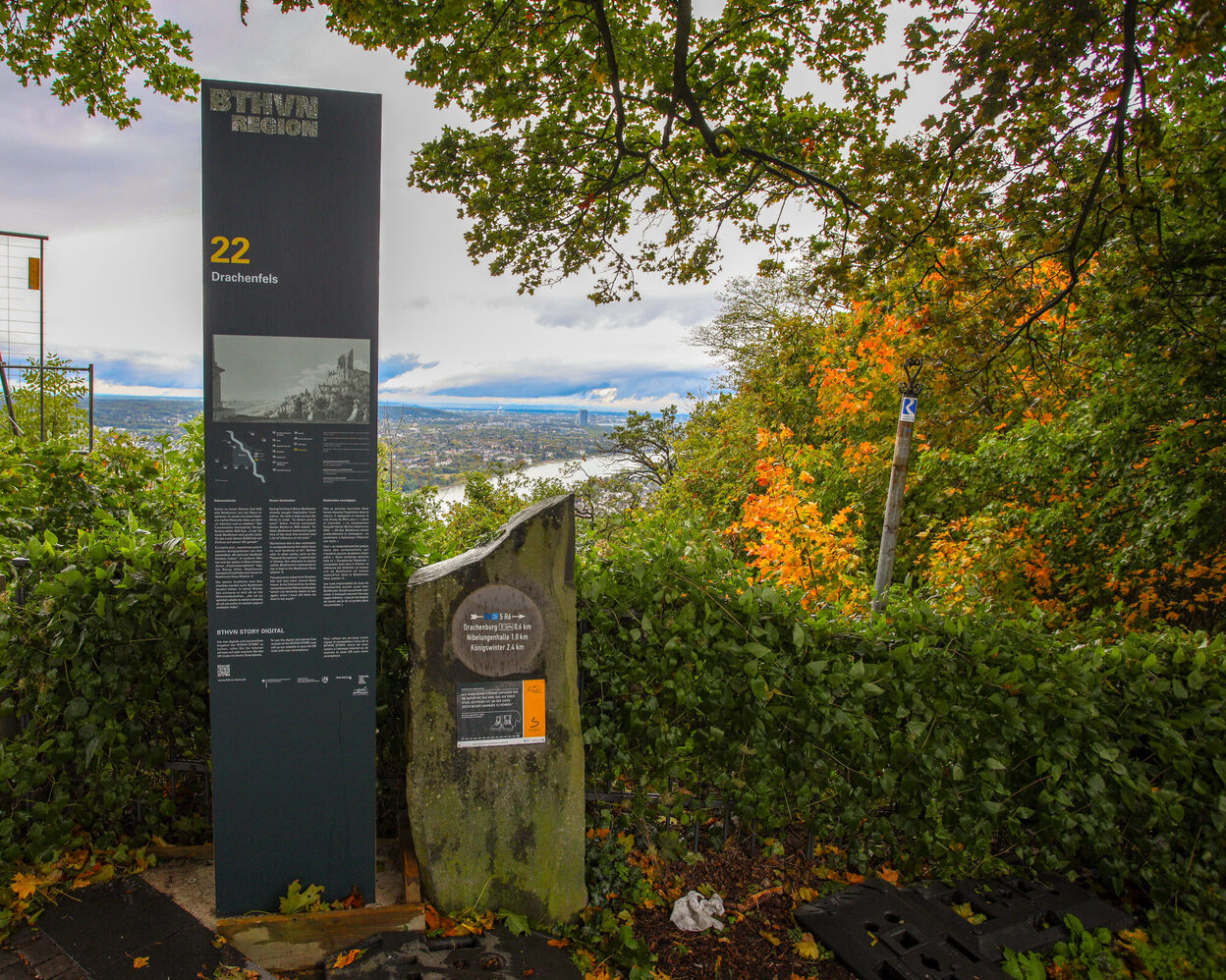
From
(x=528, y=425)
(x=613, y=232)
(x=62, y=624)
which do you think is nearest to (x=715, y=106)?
(x=613, y=232)

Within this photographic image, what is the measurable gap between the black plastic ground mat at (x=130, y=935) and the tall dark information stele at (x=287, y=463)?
171 mm

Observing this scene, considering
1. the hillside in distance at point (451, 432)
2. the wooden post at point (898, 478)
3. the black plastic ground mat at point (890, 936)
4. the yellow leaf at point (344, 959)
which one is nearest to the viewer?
the yellow leaf at point (344, 959)

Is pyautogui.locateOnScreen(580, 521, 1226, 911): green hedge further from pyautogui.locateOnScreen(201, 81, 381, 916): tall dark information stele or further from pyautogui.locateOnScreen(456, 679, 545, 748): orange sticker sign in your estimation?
pyautogui.locateOnScreen(201, 81, 381, 916): tall dark information stele

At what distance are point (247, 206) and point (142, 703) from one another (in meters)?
2.17

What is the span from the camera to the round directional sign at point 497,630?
273cm

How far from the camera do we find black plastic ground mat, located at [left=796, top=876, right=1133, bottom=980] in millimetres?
2711

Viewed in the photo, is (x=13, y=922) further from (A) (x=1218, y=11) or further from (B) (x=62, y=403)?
(B) (x=62, y=403)

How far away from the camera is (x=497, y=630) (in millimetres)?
2760

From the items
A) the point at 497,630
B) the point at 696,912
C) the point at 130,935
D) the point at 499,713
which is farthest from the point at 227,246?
the point at 696,912

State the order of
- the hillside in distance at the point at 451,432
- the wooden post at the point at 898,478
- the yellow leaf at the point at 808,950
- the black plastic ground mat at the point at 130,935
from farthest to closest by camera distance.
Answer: the wooden post at the point at 898,478, the hillside in distance at the point at 451,432, the yellow leaf at the point at 808,950, the black plastic ground mat at the point at 130,935

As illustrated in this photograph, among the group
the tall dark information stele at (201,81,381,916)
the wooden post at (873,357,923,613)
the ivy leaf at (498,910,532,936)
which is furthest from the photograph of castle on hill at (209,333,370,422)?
the wooden post at (873,357,923,613)

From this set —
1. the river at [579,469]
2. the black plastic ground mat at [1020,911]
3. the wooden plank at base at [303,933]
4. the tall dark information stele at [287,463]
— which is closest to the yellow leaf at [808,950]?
the black plastic ground mat at [1020,911]

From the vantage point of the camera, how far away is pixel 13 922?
2.48 m

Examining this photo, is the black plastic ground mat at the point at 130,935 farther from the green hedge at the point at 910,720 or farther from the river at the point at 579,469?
the river at the point at 579,469
